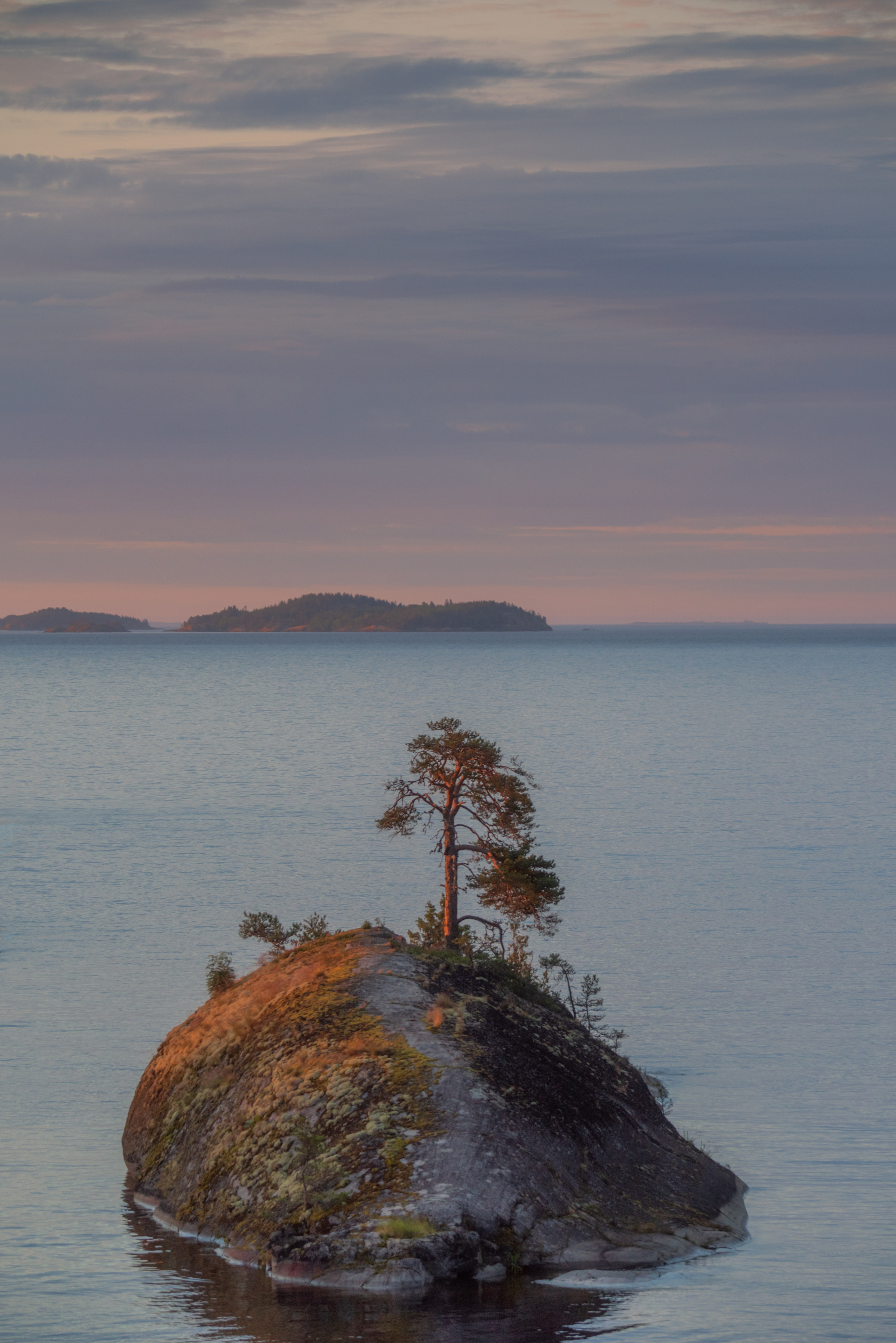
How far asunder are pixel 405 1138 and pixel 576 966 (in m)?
24.9

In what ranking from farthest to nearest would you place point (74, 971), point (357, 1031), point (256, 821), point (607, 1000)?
point (256, 821) → point (74, 971) → point (607, 1000) → point (357, 1031)

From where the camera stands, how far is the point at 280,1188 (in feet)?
72.2

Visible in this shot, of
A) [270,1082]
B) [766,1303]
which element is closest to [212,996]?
[270,1082]

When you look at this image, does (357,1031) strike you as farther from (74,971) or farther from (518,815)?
(74,971)

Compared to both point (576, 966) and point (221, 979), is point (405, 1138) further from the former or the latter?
point (576, 966)

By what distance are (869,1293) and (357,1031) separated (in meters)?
8.37

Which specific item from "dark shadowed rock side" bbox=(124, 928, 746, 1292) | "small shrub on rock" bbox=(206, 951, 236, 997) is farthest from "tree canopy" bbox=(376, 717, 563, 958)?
"small shrub on rock" bbox=(206, 951, 236, 997)

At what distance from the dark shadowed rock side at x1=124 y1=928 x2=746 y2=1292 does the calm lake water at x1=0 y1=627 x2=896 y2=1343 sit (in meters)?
0.63

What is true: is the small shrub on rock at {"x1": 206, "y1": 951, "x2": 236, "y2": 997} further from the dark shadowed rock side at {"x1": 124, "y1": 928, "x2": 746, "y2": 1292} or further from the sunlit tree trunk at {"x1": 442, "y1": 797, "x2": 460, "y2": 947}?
the sunlit tree trunk at {"x1": 442, "y1": 797, "x2": 460, "y2": 947}

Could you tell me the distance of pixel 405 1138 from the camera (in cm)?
2169

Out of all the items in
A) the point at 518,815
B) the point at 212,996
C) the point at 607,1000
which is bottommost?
the point at 607,1000

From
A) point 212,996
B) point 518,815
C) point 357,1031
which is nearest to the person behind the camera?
point 357,1031

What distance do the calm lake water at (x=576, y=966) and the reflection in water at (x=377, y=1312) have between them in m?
0.05

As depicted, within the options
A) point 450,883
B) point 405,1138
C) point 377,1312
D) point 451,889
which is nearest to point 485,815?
point 450,883
